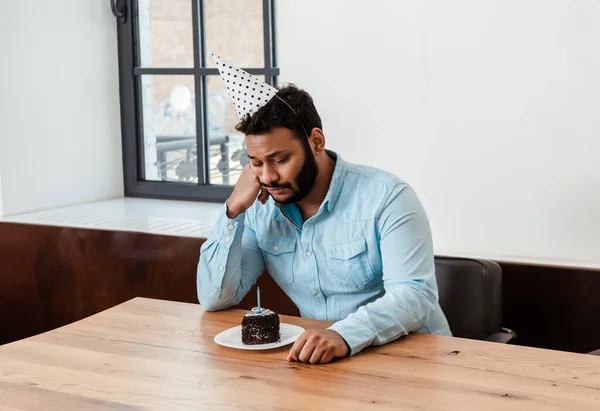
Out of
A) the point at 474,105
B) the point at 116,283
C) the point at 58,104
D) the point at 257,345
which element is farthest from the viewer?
the point at 58,104

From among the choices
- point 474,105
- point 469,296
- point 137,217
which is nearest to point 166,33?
point 137,217

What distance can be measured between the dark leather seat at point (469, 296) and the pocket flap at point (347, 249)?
0.32 meters

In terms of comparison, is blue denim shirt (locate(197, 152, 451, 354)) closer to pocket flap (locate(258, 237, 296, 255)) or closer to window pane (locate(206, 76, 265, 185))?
pocket flap (locate(258, 237, 296, 255))

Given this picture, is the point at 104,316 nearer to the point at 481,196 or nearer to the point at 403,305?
the point at 403,305

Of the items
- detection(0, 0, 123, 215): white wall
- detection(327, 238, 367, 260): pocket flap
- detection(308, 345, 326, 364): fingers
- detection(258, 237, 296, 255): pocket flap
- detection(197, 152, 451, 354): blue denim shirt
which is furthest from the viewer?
detection(0, 0, 123, 215): white wall

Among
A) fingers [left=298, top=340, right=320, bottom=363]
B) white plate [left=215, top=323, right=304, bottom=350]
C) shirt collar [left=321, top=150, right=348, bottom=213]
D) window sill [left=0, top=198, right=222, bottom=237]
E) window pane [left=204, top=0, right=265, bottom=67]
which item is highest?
window pane [left=204, top=0, right=265, bottom=67]

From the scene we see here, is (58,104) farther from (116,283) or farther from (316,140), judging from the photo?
(316,140)

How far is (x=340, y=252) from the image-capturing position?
2.19m

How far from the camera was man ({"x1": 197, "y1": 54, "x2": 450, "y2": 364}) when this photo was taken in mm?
2082

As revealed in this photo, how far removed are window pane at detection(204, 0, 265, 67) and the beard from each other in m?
1.24

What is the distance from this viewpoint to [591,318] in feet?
8.11

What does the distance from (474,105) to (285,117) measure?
0.76 m

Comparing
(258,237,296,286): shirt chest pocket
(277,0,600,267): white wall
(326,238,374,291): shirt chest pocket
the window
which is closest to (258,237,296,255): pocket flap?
(258,237,296,286): shirt chest pocket

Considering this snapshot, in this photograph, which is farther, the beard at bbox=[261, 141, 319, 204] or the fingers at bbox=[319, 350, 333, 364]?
the beard at bbox=[261, 141, 319, 204]
